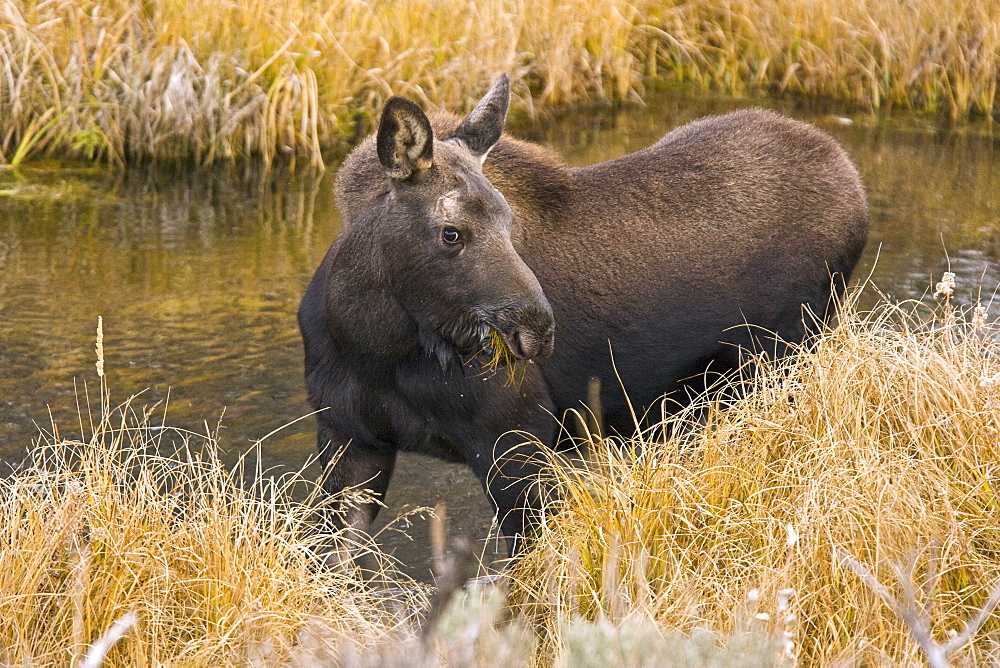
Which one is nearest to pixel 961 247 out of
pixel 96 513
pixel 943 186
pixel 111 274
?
pixel 943 186

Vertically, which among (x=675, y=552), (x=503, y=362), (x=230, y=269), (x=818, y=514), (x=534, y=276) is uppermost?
(x=534, y=276)

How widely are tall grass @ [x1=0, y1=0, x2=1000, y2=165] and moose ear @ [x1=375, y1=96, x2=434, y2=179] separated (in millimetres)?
5955

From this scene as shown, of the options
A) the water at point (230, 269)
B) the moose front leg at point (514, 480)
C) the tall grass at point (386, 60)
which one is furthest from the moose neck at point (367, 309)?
the tall grass at point (386, 60)

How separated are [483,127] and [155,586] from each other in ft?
7.09

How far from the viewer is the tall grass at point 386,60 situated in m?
9.96

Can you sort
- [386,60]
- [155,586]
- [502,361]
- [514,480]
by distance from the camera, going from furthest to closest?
1. [386,60]
2. [514,480]
3. [502,361]
4. [155,586]

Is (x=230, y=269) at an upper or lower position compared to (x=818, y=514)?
lower

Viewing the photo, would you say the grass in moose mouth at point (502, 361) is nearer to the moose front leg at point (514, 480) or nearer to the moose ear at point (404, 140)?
the moose front leg at point (514, 480)

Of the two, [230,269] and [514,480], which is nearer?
[514,480]

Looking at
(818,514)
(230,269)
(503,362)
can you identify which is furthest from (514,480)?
(230,269)

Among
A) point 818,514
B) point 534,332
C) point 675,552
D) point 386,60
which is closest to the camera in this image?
point 818,514

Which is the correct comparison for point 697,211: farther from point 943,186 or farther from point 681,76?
point 681,76

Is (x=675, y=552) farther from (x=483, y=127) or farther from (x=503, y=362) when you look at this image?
(x=483, y=127)

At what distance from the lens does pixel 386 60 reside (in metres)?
10.9
